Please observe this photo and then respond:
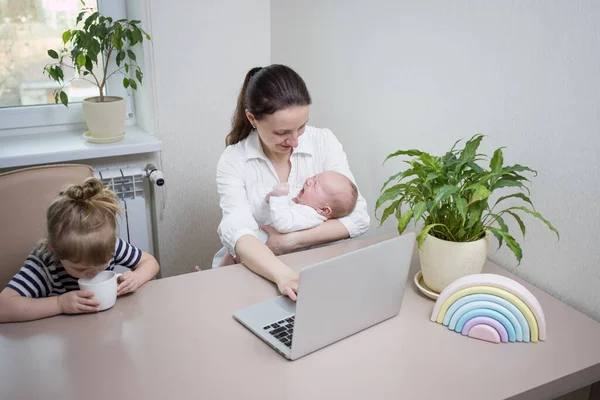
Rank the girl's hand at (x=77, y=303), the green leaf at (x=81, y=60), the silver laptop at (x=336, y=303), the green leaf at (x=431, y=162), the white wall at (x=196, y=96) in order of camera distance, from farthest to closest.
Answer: the white wall at (x=196, y=96) → the green leaf at (x=81, y=60) → the green leaf at (x=431, y=162) → the girl's hand at (x=77, y=303) → the silver laptop at (x=336, y=303)

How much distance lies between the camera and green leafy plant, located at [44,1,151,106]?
219cm

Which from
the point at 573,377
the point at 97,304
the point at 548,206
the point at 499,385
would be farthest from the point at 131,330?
the point at 548,206

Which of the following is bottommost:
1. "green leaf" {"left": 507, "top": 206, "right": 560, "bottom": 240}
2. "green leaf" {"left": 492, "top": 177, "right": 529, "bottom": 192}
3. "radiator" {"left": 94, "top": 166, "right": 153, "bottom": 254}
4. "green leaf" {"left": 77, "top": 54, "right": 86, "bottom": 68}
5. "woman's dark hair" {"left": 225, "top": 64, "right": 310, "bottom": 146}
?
"radiator" {"left": 94, "top": 166, "right": 153, "bottom": 254}

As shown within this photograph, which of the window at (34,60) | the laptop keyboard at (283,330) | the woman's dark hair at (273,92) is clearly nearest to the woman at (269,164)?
the woman's dark hair at (273,92)

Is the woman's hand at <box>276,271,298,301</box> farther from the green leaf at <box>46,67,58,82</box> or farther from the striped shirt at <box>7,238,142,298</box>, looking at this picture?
the green leaf at <box>46,67,58,82</box>

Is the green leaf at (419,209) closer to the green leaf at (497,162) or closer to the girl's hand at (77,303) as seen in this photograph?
the green leaf at (497,162)

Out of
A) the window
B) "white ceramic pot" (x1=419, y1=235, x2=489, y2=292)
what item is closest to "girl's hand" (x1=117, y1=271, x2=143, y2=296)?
Answer: "white ceramic pot" (x1=419, y1=235, x2=489, y2=292)

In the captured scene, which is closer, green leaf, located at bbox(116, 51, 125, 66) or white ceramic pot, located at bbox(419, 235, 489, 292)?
white ceramic pot, located at bbox(419, 235, 489, 292)

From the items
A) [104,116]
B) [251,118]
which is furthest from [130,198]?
[251,118]

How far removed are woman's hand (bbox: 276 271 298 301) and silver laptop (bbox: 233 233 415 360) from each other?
3 cm

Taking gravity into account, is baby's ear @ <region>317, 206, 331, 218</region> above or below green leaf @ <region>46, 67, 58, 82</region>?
below

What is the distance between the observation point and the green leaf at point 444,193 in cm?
125

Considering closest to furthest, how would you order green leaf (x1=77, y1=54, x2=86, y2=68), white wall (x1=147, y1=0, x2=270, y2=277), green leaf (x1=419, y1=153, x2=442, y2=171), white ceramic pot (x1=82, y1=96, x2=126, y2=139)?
green leaf (x1=419, y1=153, x2=442, y2=171) < green leaf (x1=77, y1=54, x2=86, y2=68) < white ceramic pot (x1=82, y1=96, x2=126, y2=139) < white wall (x1=147, y1=0, x2=270, y2=277)

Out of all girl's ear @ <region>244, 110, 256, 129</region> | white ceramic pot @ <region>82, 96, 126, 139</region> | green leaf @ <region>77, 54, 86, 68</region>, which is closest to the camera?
girl's ear @ <region>244, 110, 256, 129</region>
